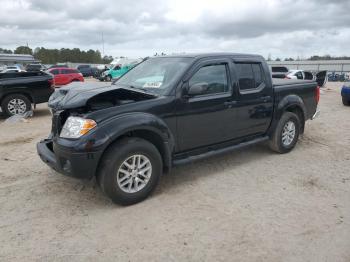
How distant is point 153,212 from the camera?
3.88 m

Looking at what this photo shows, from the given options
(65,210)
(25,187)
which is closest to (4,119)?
(25,187)

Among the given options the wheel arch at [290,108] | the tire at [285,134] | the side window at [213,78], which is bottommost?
the tire at [285,134]

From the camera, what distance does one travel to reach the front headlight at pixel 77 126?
370 cm

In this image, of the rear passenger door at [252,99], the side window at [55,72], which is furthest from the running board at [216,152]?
the side window at [55,72]

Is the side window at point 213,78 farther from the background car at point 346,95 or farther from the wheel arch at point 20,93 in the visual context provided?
the background car at point 346,95

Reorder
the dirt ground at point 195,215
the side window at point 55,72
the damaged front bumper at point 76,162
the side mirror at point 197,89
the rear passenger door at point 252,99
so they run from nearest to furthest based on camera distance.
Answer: the dirt ground at point 195,215 < the damaged front bumper at point 76,162 < the side mirror at point 197,89 < the rear passenger door at point 252,99 < the side window at point 55,72

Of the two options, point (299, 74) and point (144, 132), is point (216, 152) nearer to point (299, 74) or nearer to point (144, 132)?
point (144, 132)

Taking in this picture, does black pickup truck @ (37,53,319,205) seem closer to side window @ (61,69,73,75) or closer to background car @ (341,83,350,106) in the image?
background car @ (341,83,350,106)

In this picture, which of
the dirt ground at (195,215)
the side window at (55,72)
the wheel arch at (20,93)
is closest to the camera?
the dirt ground at (195,215)

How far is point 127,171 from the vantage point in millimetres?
3959

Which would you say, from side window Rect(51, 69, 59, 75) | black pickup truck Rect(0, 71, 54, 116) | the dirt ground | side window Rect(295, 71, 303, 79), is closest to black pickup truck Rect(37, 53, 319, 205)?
the dirt ground

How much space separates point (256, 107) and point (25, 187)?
365 centimetres

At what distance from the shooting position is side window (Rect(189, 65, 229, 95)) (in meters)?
4.61

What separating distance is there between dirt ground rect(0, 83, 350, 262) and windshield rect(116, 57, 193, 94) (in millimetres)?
1371
